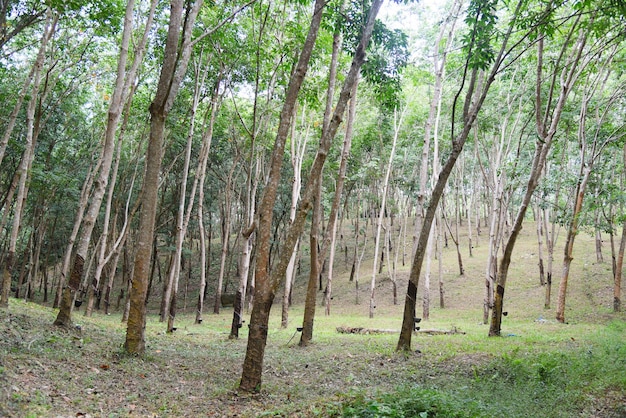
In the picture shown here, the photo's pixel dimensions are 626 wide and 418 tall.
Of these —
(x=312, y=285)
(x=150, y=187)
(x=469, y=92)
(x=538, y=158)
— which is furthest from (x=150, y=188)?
(x=538, y=158)

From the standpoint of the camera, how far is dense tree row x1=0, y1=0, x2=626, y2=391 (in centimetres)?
786

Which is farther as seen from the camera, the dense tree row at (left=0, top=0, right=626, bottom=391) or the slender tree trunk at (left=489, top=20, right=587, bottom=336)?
the slender tree trunk at (left=489, top=20, right=587, bottom=336)

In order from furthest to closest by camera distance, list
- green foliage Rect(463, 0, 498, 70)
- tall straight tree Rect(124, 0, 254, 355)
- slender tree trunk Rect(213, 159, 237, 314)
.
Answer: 1. slender tree trunk Rect(213, 159, 237, 314)
2. green foliage Rect(463, 0, 498, 70)
3. tall straight tree Rect(124, 0, 254, 355)

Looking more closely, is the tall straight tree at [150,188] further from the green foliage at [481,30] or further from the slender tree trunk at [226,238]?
the slender tree trunk at [226,238]

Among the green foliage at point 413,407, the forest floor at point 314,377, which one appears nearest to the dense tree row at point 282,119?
the forest floor at point 314,377

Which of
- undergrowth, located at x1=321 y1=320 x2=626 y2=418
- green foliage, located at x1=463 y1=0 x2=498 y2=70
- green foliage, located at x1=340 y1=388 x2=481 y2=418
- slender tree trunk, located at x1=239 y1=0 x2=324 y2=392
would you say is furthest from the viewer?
green foliage, located at x1=463 y1=0 x2=498 y2=70

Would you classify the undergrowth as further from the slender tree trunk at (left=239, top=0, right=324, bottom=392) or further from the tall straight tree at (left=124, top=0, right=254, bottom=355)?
the tall straight tree at (left=124, top=0, right=254, bottom=355)

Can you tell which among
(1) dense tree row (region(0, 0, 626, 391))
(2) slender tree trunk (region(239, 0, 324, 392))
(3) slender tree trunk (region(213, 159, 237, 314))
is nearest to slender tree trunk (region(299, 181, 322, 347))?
(1) dense tree row (region(0, 0, 626, 391))

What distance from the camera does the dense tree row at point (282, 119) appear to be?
786 cm

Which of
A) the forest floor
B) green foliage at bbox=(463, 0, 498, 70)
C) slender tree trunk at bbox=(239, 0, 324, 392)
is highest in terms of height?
green foliage at bbox=(463, 0, 498, 70)

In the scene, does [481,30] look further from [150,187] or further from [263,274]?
[150,187]

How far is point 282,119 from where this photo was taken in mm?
6770

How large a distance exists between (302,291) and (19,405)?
94.3 feet

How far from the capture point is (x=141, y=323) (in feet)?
24.8
